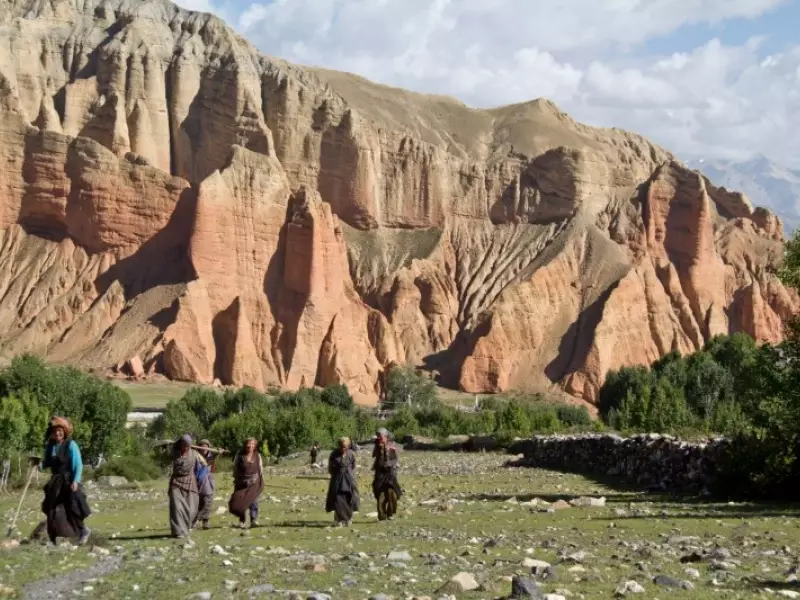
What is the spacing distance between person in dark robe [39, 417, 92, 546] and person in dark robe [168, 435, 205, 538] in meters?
1.91

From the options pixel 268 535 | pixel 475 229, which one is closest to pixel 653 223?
pixel 475 229

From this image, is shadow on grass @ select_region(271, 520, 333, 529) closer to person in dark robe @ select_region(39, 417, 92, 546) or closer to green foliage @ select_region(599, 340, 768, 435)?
person in dark robe @ select_region(39, 417, 92, 546)

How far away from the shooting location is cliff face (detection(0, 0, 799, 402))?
108812mm

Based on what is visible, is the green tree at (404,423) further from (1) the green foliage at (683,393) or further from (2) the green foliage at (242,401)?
(1) the green foliage at (683,393)

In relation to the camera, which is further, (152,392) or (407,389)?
(407,389)

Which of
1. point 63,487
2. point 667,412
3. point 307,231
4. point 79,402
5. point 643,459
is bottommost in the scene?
point 643,459

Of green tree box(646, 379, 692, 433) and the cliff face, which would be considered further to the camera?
the cliff face

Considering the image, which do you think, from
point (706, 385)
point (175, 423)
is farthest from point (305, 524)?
point (706, 385)

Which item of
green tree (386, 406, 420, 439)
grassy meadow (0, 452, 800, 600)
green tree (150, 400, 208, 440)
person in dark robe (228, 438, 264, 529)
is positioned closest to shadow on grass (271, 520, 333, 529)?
grassy meadow (0, 452, 800, 600)

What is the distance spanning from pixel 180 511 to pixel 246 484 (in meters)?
2.55

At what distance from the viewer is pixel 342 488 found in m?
21.6

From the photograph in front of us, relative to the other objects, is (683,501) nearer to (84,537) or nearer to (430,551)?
(430,551)

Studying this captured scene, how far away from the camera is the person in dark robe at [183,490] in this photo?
19078 mm

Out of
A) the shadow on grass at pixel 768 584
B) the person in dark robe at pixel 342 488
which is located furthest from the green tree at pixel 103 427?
the shadow on grass at pixel 768 584
